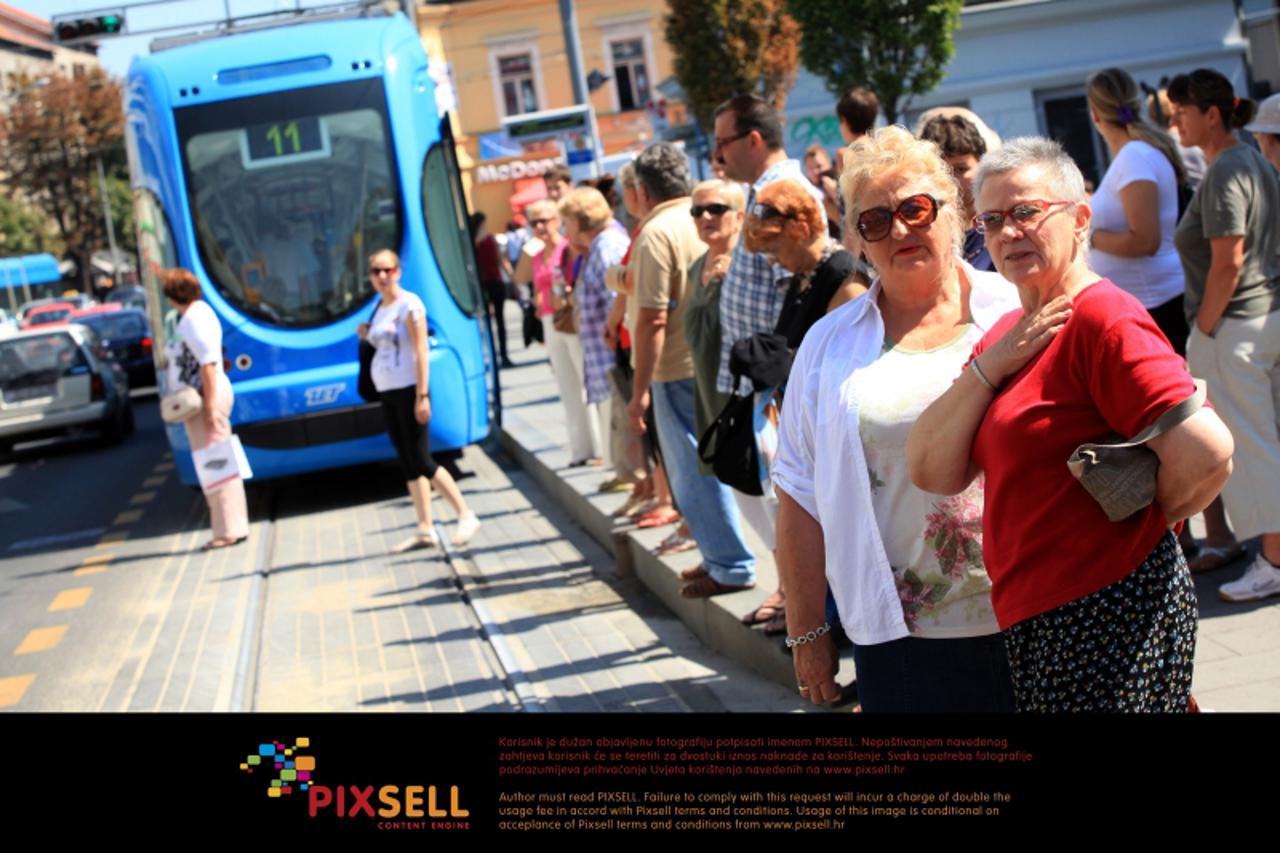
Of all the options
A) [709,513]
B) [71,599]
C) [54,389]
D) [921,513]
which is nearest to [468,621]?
[709,513]

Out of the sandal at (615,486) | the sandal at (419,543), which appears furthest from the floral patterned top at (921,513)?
the sandal at (419,543)

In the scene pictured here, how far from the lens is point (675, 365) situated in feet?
25.1

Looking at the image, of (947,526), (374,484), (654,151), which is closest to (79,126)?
(374,484)

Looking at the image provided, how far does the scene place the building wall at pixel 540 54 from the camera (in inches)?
2197

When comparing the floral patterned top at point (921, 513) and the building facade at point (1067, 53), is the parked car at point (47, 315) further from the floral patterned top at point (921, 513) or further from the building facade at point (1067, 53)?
the floral patterned top at point (921, 513)

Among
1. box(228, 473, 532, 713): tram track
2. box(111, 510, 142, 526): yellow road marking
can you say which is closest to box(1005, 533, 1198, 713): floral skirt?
box(228, 473, 532, 713): tram track

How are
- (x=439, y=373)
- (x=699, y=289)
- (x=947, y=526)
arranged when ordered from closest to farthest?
(x=947, y=526) < (x=699, y=289) < (x=439, y=373)

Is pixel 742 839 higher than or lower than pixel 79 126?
lower

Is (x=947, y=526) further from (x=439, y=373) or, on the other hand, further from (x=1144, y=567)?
(x=439, y=373)

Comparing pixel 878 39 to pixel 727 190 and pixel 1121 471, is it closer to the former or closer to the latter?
pixel 727 190

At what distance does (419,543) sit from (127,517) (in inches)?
190

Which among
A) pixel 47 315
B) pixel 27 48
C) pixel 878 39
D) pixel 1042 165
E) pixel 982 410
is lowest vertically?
pixel 982 410

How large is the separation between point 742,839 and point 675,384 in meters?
5.18

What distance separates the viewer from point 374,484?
14828 millimetres
